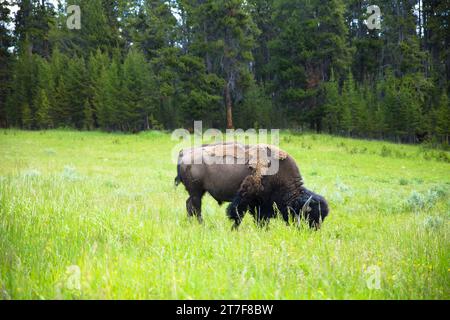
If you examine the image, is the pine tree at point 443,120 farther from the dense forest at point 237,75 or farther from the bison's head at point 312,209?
the bison's head at point 312,209

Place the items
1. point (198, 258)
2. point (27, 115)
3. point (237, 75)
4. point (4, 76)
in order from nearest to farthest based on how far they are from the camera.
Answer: point (198, 258) → point (237, 75) → point (27, 115) → point (4, 76)

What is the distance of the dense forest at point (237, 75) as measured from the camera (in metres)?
35.6

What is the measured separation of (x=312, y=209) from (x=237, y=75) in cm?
3188

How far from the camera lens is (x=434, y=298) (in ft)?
10.2

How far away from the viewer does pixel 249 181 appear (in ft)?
23.4

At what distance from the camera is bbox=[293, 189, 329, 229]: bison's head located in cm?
674

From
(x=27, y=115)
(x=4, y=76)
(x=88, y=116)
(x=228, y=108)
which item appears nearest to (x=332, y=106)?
(x=228, y=108)

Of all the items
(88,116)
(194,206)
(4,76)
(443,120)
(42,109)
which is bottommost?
(194,206)

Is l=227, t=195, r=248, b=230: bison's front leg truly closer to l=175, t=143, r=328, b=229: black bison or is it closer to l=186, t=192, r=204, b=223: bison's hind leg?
l=175, t=143, r=328, b=229: black bison

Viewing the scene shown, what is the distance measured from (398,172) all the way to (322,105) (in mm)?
21088

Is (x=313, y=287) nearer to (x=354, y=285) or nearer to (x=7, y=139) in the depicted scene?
(x=354, y=285)

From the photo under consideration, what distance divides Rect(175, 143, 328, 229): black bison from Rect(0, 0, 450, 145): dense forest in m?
28.5

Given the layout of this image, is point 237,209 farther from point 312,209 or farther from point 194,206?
point 312,209

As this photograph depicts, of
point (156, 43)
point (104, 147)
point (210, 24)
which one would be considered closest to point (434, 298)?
point (104, 147)
